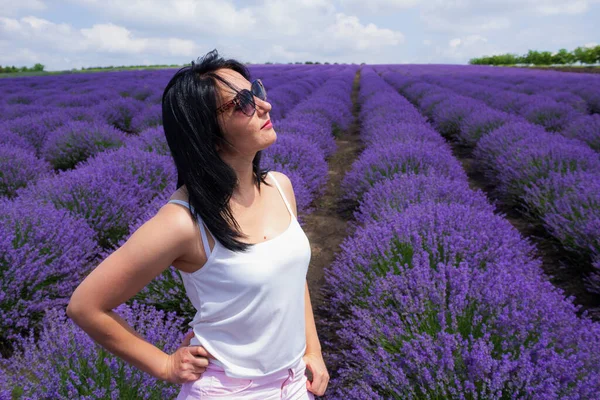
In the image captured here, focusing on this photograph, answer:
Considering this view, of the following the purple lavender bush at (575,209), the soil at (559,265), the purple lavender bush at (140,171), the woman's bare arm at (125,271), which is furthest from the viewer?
the purple lavender bush at (140,171)

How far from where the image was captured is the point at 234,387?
1.02 meters

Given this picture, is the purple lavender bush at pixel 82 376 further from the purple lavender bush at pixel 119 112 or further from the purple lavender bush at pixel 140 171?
the purple lavender bush at pixel 119 112

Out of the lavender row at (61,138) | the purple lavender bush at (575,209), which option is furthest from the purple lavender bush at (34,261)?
the purple lavender bush at (575,209)

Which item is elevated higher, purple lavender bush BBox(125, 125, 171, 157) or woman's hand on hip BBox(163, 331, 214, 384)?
woman's hand on hip BBox(163, 331, 214, 384)

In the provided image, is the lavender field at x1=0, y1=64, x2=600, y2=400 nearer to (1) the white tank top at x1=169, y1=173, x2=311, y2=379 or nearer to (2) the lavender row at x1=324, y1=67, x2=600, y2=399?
(2) the lavender row at x1=324, y1=67, x2=600, y2=399

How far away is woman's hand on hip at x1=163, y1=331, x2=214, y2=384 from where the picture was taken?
1.00 meters

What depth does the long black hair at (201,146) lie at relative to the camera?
0.97 metres

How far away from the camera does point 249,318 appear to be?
39.7 inches

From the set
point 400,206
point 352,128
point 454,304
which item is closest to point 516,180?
point 400,206

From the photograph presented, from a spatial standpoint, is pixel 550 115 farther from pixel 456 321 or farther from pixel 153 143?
pixel 456 321

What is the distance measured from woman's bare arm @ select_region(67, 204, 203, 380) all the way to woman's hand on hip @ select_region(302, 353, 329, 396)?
54cm

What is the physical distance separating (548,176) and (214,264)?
3.98m

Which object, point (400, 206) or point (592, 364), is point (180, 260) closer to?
point (592, 364)

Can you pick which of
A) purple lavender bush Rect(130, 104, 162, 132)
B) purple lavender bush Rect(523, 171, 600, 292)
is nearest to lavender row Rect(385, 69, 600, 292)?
purple lavender bush Rect(523, 171, 600, 292)
